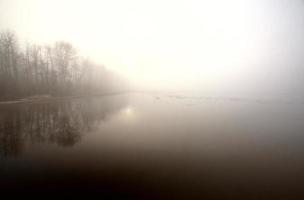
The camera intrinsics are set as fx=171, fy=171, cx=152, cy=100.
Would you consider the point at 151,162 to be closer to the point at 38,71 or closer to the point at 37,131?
the point at 37,131

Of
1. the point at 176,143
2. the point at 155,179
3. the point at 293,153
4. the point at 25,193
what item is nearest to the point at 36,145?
the point at 25,193

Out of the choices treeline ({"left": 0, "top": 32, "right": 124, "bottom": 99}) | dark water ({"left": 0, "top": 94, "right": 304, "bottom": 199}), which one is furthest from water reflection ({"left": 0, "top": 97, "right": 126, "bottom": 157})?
treeline ({"left": 0, "top": 32, "right": 124, "bottom": 99})

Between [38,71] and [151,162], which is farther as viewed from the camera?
[38,71]

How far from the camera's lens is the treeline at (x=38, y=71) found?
53250mm

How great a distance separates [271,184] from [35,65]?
76.9 meters

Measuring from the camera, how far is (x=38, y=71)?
65.6 metres

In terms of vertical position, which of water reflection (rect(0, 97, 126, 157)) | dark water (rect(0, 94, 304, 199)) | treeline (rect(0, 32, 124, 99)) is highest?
treeline (rect(0, 32, 124, 99))

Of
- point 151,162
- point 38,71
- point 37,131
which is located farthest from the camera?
point 38,71

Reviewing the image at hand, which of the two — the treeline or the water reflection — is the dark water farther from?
the treeline

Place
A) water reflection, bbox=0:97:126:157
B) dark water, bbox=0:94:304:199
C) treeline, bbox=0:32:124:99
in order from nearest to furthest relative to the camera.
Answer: dark water, bbox=0:94:304:199
water reflection, bbox=0:97:126:157
treeline, bbox=0:32:124:99

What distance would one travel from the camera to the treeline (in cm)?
5325

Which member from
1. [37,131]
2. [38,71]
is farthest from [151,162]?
[38,71]

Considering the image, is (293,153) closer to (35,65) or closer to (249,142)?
(249,142)

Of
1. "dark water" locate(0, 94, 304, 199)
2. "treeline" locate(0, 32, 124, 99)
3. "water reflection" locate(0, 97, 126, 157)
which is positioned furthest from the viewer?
"treeline" locate(0, 32, 124, 99)
